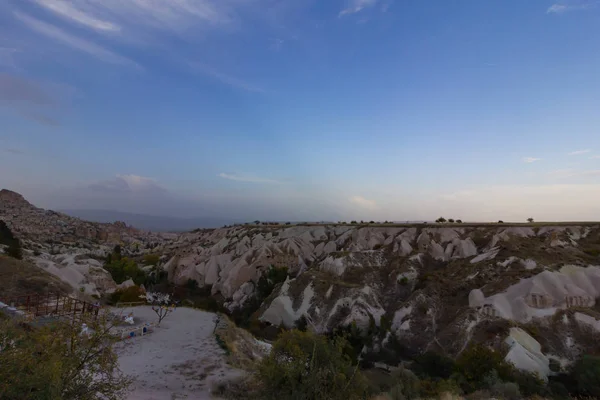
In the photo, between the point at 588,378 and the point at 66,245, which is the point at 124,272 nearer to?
the point at 66,245

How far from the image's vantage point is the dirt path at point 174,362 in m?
10.5

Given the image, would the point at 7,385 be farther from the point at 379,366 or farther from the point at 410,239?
the point at 410,239

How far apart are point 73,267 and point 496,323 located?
3394 cm

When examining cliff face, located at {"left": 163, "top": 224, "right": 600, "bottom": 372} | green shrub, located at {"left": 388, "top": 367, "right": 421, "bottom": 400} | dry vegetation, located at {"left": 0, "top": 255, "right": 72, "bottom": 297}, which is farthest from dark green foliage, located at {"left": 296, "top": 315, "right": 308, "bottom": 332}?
dry vegetation, located at {"left": 0, "top": 255, "right": 72, "bottom": 297}

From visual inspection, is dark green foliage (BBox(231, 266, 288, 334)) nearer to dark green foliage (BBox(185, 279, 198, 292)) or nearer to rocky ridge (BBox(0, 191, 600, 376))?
rocky ridge (BBox(0, 191, 600, 376))

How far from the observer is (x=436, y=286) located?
24.0 metres

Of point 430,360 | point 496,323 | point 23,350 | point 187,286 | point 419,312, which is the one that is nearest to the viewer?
point 23,350

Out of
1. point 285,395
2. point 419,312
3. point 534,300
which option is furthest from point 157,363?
point 534,300

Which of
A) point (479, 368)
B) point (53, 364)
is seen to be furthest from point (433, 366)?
point (53, 364)

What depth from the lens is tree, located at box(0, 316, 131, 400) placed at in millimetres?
4508

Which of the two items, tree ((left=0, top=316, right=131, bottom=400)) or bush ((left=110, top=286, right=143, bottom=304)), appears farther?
Answer: bush ((left=110, top=286, right=143, bottom=304))

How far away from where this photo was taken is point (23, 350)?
4918 millimetres

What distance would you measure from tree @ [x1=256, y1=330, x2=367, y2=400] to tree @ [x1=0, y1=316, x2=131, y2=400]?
362 centimetres

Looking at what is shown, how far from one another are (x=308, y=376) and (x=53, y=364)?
5067 millimetres
